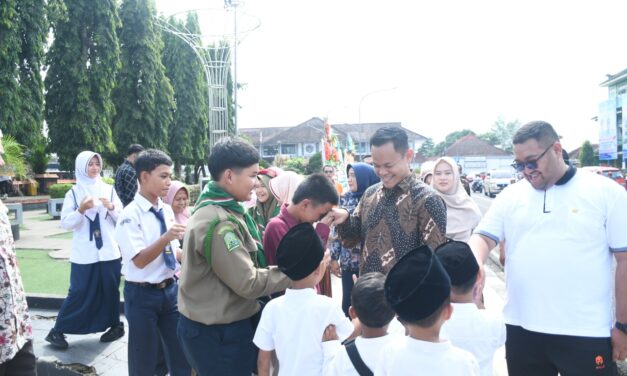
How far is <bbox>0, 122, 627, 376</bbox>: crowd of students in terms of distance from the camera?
1806 mm

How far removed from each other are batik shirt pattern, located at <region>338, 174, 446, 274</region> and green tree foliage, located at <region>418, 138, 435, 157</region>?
79546mm

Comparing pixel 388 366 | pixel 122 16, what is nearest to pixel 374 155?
pixel 388 366

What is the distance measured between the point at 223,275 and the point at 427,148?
85791 millimetres

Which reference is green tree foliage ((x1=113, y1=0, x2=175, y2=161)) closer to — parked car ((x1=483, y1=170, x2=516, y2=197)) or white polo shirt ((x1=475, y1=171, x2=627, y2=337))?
parked car ((x1=483, y1=170, x2=516, y2=197))

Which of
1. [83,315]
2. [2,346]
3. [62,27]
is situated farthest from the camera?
[62,27]

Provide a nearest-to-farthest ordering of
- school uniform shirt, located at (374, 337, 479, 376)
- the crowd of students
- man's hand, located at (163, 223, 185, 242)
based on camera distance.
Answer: school uniform shirt, located at (374, 337, 479, 376) → the crowd of students → man's hand, located at (163, 223, 185, 242)

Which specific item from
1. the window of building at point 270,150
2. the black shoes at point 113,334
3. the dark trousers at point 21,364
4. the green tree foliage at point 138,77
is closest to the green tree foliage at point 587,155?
the green tree foliage at point 138,77

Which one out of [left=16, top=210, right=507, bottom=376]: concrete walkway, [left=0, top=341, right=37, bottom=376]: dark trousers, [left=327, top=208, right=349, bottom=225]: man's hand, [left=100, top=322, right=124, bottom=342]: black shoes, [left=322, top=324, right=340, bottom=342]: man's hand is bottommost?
[left=16, top=210, right=507, bottom=376]: concrete walkway

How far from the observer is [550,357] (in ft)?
8.26

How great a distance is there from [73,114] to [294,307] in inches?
896

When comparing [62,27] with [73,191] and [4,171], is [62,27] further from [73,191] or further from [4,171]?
[73,191]

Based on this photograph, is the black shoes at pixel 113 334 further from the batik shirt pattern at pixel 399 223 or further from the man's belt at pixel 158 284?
the batik shirt pattern at pixel 399 223

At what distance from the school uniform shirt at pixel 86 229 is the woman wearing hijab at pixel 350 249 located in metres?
2.21

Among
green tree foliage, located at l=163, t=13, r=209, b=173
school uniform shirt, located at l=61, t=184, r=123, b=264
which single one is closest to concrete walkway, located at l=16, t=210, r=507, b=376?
school uniform shirt, located at l=61, t=184, r=123, b=264
